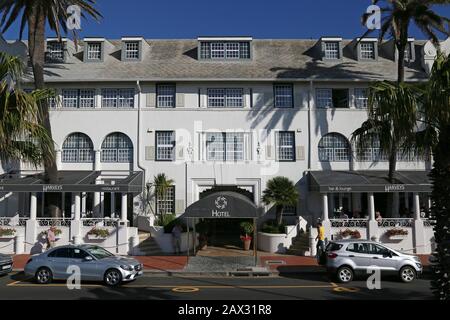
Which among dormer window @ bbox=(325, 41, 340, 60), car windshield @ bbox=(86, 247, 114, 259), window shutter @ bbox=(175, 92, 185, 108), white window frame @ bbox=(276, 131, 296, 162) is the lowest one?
car windshield @ bbox=(86, 247, 114, 259)

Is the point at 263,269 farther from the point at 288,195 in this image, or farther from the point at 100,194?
the point at 100,194

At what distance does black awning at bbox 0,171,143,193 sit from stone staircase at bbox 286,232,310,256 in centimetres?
896

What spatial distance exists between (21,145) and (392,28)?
59.1 ft

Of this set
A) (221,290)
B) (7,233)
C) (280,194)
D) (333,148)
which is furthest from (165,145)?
(221,290)

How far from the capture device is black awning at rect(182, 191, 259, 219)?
1966 centimetres

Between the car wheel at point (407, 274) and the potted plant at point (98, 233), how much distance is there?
14.4 metres

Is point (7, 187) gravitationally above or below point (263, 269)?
above

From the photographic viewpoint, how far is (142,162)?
26312 millimetres

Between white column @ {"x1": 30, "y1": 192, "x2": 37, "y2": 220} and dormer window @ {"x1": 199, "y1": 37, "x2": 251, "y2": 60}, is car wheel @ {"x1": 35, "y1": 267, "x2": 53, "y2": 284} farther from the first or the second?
dormer window @ {"x1": 199, "y1": 37, "x2": 251, "y2": 60}

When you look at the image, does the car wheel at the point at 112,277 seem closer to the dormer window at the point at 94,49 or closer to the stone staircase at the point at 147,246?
the stone staircase at the point at 147,246

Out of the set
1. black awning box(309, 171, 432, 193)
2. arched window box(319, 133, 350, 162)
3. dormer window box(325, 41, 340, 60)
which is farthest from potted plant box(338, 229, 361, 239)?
dormer window box(325, 41, 340, 60)

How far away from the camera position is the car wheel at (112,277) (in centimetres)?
1518

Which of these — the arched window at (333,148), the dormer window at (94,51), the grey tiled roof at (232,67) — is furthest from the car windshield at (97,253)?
the dormer window at (94,51)

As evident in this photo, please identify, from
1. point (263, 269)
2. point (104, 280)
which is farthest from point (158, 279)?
point (263, 269)
